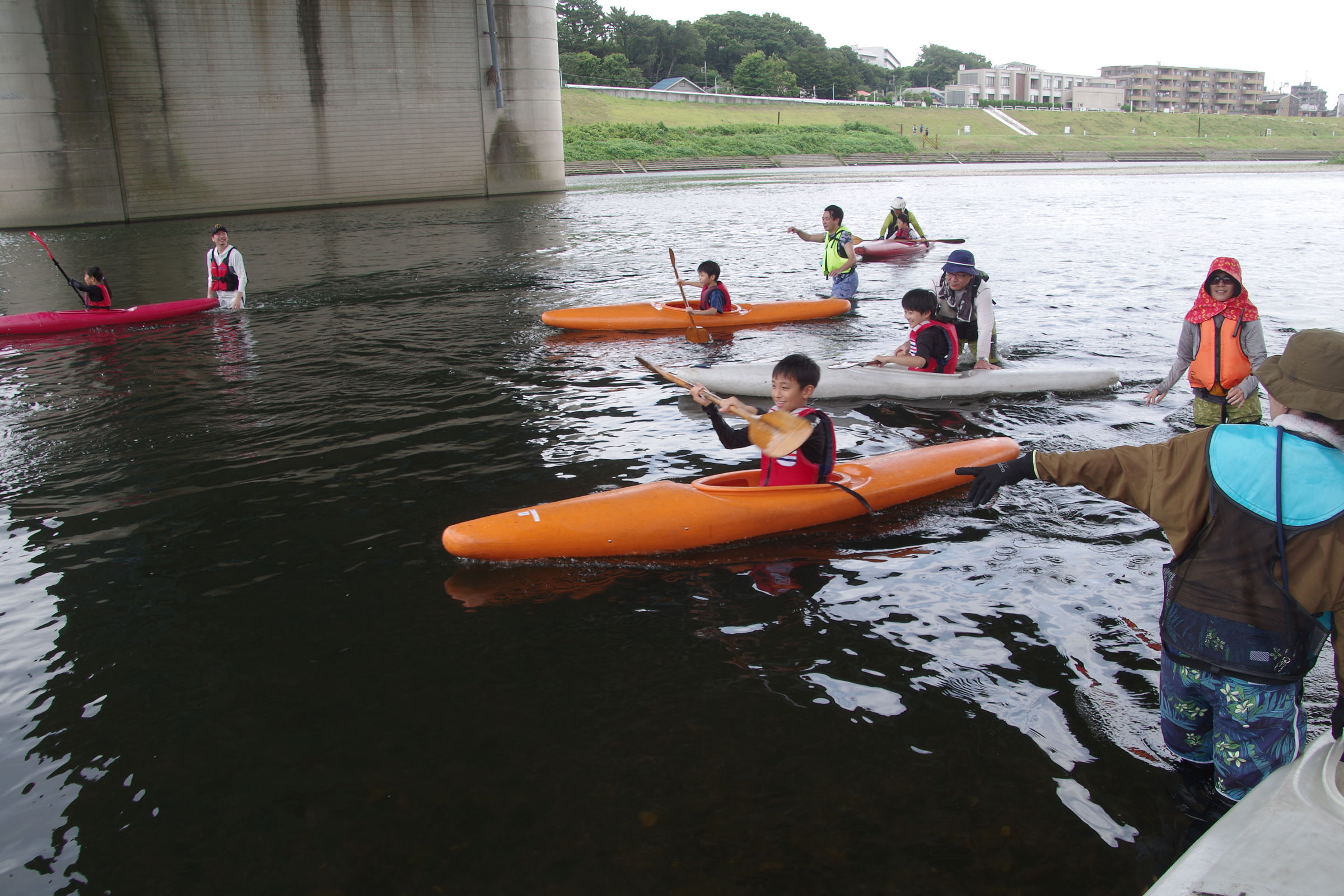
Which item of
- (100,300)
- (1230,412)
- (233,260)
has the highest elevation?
(233,260)

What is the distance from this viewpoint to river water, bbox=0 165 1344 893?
274 cm

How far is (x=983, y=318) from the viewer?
727cm

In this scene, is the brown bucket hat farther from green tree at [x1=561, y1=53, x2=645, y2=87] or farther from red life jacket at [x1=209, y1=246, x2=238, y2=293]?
green tree at [x1=561, y1=53, x2=645, y2=87]

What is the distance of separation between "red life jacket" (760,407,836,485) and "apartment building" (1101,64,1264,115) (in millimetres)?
139502

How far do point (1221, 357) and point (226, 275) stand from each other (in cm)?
1102

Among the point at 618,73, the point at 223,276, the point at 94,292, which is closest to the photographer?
the point at 94,292

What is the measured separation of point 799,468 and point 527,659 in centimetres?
195

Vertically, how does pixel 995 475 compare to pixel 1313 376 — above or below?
below

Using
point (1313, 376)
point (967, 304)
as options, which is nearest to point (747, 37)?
point (967, 304)

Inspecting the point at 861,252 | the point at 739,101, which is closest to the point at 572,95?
the point at 739,101

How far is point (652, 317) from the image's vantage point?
9.85 meters

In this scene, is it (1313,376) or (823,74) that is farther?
(823,74)

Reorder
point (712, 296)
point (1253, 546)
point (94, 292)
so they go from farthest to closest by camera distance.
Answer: point (94, 292) → point (712, 296) → point (1253, 546)

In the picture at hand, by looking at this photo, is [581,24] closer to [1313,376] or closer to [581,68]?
[581,68]
